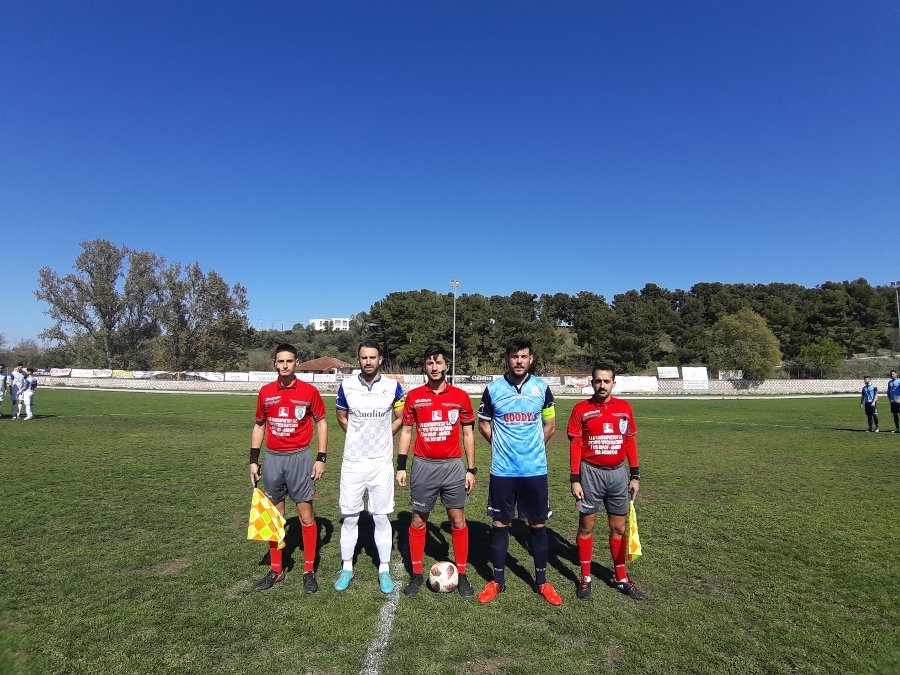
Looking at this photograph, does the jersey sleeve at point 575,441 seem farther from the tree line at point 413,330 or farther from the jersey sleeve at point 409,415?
the tree line at point 413,330

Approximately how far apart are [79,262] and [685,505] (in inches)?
3001

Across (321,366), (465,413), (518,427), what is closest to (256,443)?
(465,413)

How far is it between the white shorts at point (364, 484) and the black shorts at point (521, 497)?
1062 millimetres

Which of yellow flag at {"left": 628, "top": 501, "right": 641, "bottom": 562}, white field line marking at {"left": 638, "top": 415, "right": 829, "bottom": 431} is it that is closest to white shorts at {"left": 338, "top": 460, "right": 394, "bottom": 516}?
yellow flag at {"left": 628, "top": 501, "right": 641, "bottom": 562}

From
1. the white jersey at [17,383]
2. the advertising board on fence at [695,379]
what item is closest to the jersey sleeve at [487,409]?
the white jersey at [17,383]

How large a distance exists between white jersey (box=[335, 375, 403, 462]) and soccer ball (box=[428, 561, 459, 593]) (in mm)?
1173

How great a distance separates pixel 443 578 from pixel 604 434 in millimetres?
2095

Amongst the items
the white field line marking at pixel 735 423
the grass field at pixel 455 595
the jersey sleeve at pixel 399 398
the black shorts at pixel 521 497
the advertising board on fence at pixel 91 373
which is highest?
the jersey sleeve at pixel 399 398

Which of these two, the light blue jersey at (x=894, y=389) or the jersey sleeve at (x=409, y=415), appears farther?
the light blue jersey at (x=894, y=389)

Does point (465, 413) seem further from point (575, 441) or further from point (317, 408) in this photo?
point (317, 408)

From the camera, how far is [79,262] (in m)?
63.1

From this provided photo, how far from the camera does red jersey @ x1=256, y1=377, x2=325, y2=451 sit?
500 cm

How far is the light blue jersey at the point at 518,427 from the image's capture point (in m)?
4.67

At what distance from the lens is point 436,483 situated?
480cm
